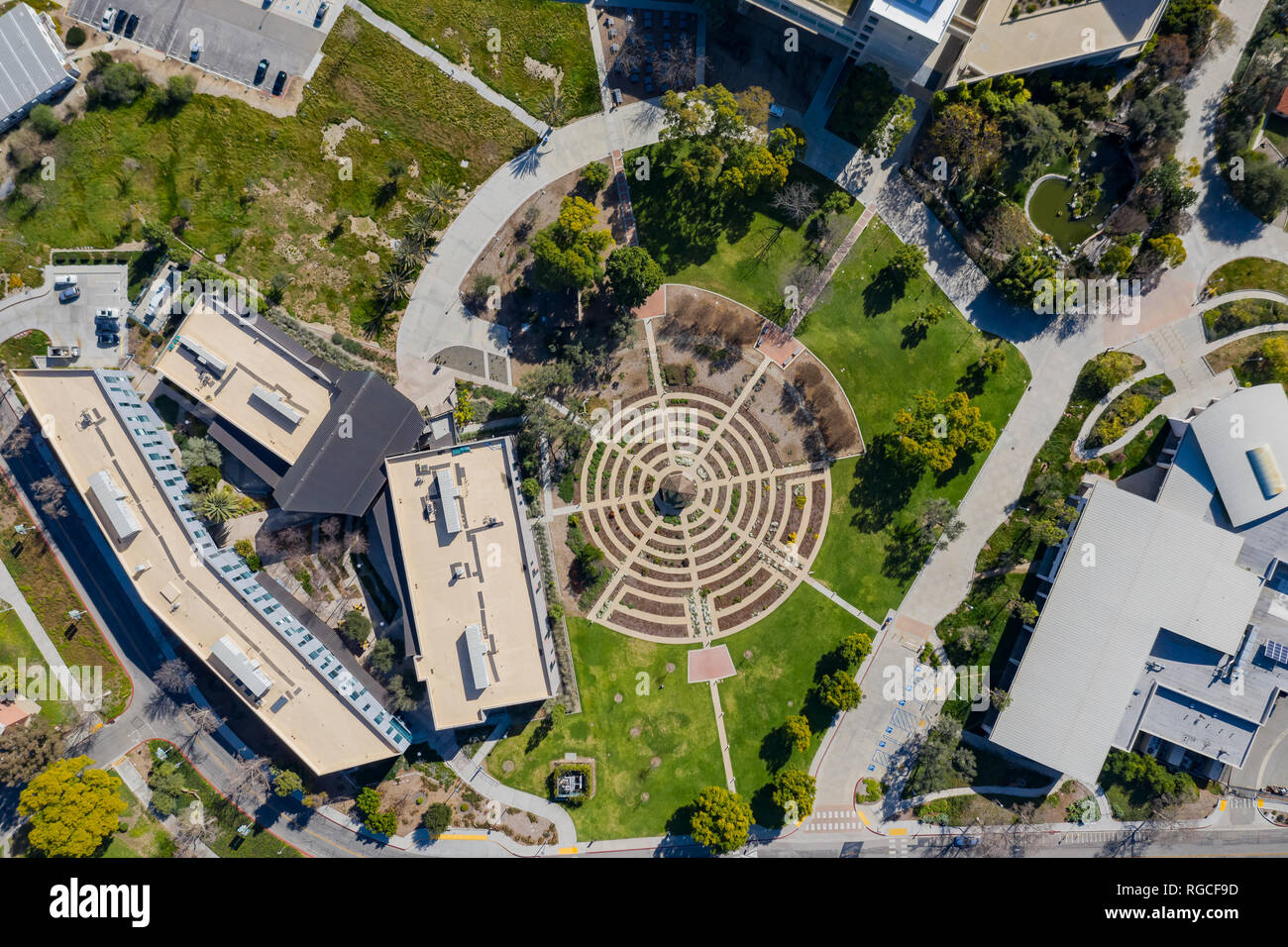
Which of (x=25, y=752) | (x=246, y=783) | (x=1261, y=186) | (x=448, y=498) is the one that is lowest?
(x=25, y=752)

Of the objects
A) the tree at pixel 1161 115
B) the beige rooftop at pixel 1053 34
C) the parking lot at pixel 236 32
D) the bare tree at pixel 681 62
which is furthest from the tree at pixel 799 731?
the parking lot at pixel 236 32

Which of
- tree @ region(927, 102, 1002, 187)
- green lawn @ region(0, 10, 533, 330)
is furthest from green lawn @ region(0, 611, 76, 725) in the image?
tree @ region(927, 102, 1002, 187)

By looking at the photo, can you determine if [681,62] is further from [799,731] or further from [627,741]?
[627,741]

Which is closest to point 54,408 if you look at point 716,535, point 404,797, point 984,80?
point 404,797

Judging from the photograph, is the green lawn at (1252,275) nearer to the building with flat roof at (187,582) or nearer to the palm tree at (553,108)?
the palm tree at (553,108)

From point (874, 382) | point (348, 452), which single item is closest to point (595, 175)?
point (874, 382)
